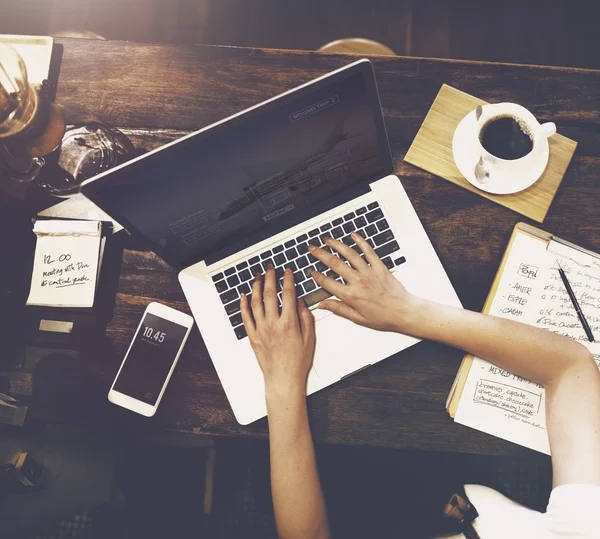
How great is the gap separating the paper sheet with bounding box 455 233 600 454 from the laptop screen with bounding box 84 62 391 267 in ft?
1.17

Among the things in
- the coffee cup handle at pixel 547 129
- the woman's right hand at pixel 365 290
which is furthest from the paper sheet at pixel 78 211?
the coffee cup handle at pixel 547 129

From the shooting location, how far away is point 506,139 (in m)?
0.85

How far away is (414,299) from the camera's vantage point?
91 cm

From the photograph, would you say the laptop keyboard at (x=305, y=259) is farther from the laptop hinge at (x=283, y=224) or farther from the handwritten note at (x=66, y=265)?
the handwritten note at (x=66, y=265)

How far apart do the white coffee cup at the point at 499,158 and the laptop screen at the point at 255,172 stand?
19 centimetres

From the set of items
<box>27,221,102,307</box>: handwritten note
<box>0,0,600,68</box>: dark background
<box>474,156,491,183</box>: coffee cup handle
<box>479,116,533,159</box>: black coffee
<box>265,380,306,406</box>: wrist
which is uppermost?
<box>0,0,600,68</box>: dark background

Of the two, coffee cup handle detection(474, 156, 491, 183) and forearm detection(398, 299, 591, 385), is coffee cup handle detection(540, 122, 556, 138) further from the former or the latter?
forearm detection(398, 299, 591, 385)

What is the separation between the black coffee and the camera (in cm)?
85

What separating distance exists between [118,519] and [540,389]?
52.0 inches

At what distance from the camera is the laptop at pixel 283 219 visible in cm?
69

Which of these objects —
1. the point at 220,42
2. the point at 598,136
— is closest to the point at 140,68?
the point at 220,42

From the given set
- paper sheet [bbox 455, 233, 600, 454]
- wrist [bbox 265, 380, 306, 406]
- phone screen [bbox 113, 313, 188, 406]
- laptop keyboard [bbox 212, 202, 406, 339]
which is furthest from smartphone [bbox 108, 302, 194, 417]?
paper sheet [bbox 455, 233, 600, 454]

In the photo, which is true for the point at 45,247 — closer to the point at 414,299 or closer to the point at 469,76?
the point at 414,299

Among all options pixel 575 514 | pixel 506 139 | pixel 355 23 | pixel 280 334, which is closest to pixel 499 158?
pixel 506 139
